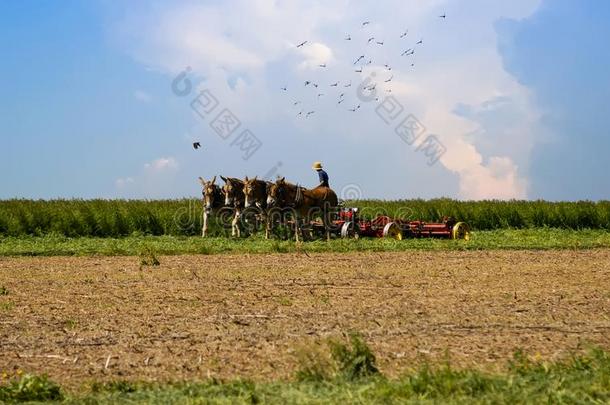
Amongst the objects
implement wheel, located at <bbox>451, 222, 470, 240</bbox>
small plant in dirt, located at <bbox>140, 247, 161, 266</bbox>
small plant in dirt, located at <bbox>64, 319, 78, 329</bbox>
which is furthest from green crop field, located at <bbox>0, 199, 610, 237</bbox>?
small plant in dirt, located at <bbox>64, 319, 78, 329</bbox>

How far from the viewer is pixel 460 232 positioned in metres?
27.0

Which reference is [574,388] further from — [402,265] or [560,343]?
[402,265]

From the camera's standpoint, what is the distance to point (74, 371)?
7.83 m

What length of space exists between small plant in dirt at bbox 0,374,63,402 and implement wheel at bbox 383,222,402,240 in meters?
19.1

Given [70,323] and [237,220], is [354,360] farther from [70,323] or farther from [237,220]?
[237,220]

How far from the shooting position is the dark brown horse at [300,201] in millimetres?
25391

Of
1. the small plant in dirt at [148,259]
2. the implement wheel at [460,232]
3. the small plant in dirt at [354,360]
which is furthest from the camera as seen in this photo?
the implement wheel at [460,232]

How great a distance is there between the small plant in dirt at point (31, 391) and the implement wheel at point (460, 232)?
68.4ft

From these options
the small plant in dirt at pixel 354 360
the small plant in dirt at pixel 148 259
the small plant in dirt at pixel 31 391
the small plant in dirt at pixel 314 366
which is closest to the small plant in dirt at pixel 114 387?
the small plant in dirt at pixel 31 391

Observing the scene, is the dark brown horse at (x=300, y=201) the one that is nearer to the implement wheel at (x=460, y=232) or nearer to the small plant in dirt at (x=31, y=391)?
the implement wheel at (x=460, y=232)

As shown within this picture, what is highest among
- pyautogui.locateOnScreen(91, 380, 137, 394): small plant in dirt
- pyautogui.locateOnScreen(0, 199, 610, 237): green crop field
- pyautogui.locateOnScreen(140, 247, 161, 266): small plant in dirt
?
pyautogui.locateOnScreen(0, 199, 610, 237): green crop field

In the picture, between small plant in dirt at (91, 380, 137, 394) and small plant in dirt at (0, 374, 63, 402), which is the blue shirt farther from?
small plant in dirt at (0, 374, 63, 402)

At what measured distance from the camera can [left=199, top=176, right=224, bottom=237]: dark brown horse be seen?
28672mm

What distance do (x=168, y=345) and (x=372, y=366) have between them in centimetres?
257
